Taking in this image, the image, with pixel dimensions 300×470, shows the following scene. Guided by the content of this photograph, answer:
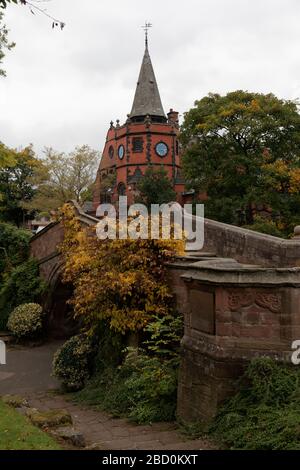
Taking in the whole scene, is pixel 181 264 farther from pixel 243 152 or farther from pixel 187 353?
pixel 243 152

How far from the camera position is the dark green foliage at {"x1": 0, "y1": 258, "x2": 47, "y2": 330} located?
1712cm

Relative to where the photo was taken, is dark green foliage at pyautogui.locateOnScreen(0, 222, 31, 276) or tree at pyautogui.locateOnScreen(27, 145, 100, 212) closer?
dark green foliage at pyautogui.locateOnScreen(0, 222, 31, 276)

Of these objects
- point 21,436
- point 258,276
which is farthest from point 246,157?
point 21,436

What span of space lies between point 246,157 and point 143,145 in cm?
2563

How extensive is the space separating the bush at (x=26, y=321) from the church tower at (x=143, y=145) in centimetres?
2927

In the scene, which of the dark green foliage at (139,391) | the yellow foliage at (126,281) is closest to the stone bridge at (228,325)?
the dark green foliage at (139,391)

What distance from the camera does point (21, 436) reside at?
5156 mm

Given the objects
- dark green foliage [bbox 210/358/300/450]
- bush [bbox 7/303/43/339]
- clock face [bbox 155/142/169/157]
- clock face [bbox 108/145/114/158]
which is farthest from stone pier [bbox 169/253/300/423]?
clock face [bbox 108/145/114/158]

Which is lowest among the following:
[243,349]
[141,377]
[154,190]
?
[141,377]

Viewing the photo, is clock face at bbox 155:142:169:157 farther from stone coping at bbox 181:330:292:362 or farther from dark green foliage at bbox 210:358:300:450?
dark green foliage at bbox 210:358:300:450

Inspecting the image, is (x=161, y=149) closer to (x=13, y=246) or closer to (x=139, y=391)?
→ (x=13, y=246)

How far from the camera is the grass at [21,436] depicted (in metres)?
4.84

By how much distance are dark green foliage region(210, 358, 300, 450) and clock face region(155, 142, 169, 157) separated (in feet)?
143
